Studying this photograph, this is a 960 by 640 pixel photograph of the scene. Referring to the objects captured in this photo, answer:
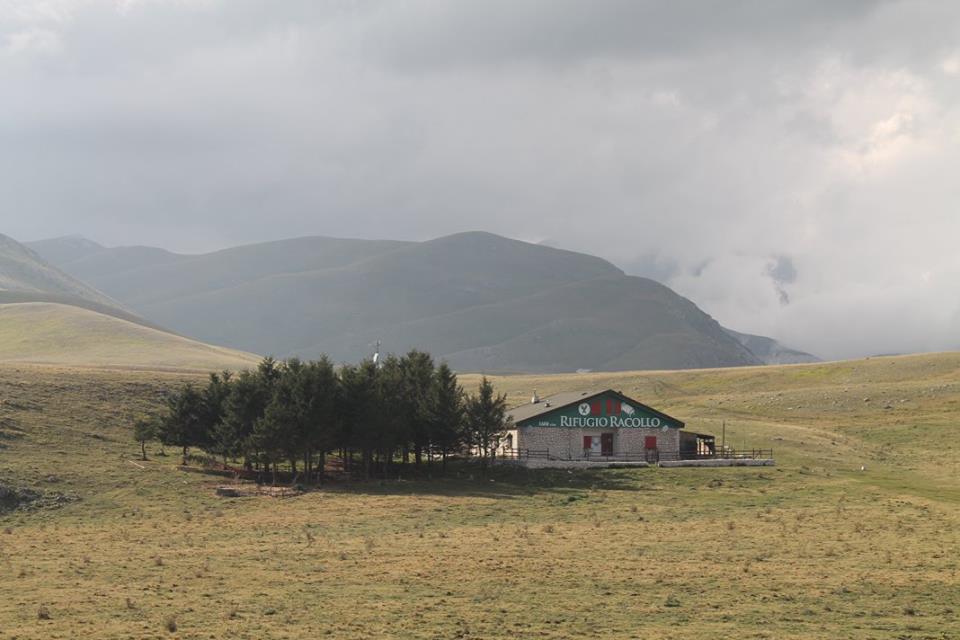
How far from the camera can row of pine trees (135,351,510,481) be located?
67062 mm

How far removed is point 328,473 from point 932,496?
40.3 m

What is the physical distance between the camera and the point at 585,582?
33.3 m

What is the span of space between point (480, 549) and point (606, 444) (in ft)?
133

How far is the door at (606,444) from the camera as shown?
260ft

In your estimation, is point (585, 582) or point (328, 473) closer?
point (585, 582)

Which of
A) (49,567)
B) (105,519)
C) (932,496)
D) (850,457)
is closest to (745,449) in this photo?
(850,457)

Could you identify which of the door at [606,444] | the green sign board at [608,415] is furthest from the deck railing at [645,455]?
the green sign board at [608,415]

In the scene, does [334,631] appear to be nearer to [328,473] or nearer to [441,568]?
[441,568]

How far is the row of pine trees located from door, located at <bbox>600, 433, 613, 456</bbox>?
8.87 metres

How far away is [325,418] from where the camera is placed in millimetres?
67938

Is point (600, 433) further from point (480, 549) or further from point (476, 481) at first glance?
point (480, 549)

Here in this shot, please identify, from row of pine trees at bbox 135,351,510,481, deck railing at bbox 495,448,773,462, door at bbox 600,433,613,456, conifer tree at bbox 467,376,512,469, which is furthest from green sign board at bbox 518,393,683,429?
conifer tree at bbox 467,376,512,469

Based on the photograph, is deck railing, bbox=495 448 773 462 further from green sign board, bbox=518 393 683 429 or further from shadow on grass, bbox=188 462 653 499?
shadow on grass, bbox=188 462 653 499

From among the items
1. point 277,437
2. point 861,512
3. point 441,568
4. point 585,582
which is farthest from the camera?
point 277,437
